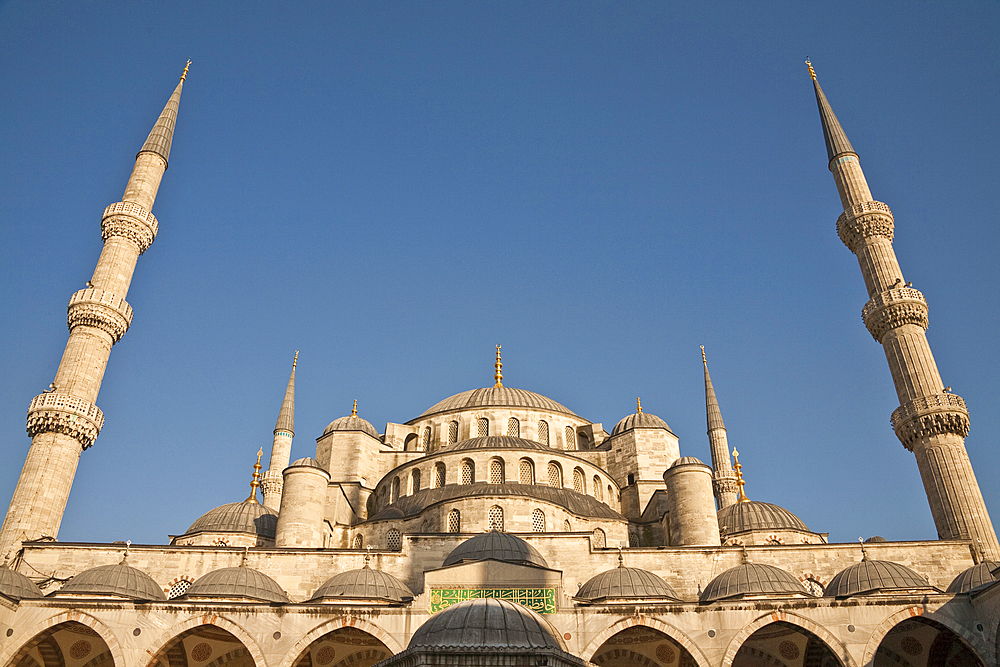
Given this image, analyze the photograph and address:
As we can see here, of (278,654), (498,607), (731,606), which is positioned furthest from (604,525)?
(498,607)

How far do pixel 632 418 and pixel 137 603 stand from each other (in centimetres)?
1756

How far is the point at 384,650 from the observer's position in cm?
1747

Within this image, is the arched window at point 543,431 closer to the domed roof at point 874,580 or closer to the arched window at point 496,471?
the arched window at point 496,471

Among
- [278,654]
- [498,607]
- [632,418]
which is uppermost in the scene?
[632,418]

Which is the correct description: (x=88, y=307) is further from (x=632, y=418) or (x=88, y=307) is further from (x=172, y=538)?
(x=632, y=418)

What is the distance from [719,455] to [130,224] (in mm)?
22486

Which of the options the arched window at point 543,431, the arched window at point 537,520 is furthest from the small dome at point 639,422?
the arched window at point 537,520

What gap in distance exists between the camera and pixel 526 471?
23.5 meters

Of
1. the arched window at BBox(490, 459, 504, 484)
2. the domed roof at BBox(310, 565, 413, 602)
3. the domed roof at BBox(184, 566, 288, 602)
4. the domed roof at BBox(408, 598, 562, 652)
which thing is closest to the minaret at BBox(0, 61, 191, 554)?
the domed roof at BBox(184, 566, 288, 602)

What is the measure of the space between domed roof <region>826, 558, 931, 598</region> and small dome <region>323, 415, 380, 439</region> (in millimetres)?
16703

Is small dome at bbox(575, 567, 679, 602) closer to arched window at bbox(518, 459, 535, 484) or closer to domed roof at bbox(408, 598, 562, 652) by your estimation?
arched window at bbox(518, 459, 535, 484)

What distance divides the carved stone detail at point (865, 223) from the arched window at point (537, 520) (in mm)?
13688

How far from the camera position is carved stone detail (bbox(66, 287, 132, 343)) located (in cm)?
2252

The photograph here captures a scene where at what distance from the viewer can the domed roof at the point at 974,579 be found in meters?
15.9
